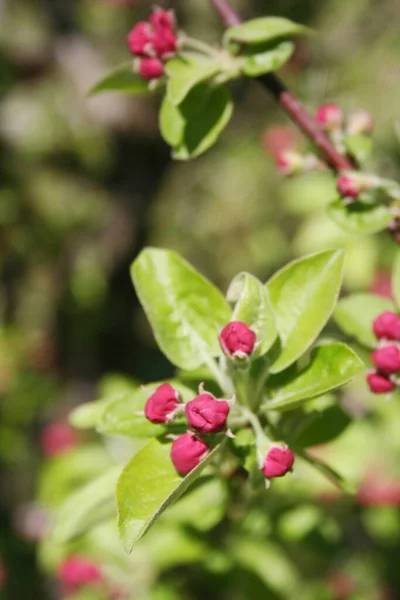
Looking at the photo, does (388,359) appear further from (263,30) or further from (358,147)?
(263,30)

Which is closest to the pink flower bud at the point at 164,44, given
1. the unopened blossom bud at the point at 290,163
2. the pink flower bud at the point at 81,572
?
the unopened blossom bud at the point at 290,163

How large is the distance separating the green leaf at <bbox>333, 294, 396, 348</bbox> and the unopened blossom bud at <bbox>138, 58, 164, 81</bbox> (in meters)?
0.41

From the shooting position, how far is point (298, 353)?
918mm

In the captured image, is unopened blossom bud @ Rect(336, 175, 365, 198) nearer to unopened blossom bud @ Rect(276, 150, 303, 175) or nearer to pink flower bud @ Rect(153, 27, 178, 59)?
unopened blossom bud @ Rect(276, 150, 303, 175)

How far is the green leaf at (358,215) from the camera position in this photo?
1.05m

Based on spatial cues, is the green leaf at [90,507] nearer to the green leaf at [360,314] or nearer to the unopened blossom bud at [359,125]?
the green leaf at [360,314]

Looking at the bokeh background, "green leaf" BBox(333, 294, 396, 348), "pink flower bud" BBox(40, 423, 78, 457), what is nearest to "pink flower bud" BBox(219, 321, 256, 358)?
"green leaf" BBox(333, 294, 396, 348)

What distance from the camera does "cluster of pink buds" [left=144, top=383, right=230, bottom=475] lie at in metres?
0.77

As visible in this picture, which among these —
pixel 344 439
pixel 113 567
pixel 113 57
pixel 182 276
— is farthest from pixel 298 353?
pixel 113 57

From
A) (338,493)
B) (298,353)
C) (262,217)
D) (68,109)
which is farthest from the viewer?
(262,217)

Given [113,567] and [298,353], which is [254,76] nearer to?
[298,353]

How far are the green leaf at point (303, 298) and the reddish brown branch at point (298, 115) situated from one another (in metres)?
0.23

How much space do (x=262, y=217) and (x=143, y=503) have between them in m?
3.35

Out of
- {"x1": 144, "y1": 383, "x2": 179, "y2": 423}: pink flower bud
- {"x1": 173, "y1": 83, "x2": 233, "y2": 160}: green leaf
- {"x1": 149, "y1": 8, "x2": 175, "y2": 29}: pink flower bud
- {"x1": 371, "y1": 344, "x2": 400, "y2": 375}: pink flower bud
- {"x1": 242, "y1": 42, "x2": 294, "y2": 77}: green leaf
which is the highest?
{"x1": 149, "y1": 8, "x2": 175, "y2": 29}: pink flower bud
